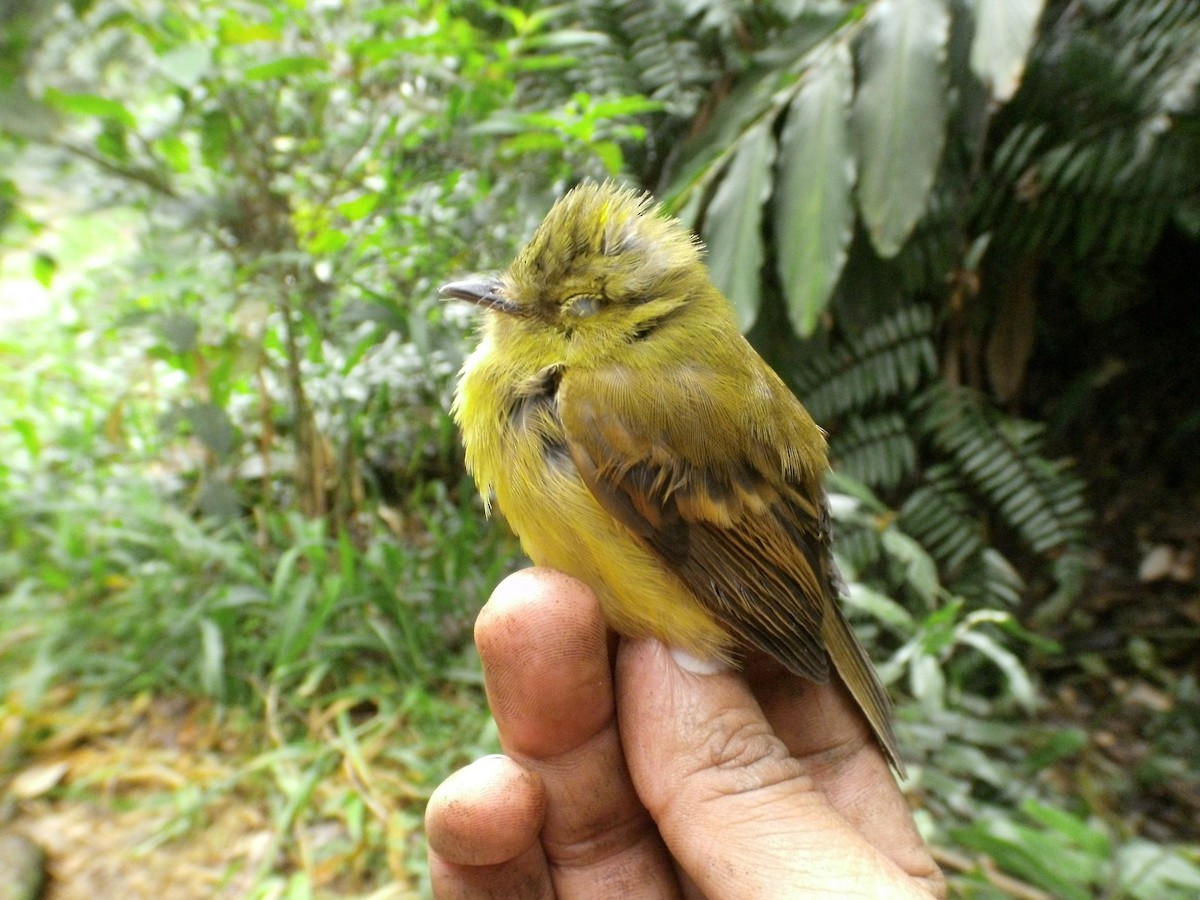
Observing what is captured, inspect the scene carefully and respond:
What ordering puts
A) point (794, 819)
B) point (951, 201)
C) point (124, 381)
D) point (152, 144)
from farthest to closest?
point (124, 381), point (951, 201), point (152, 144), point (794, 819)

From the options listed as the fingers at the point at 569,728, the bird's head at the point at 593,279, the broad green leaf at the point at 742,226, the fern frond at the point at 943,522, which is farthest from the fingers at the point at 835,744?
the fern frond at the point at 943,522

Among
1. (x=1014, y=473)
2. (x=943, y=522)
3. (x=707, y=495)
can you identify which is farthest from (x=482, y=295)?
(x=1014, y=473)

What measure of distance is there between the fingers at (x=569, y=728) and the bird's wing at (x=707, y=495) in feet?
0.63

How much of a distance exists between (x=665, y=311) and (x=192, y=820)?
6.85ft

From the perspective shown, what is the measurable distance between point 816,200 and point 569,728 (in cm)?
152

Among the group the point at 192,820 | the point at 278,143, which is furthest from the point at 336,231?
the point at 192,820

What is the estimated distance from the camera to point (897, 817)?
1538mm

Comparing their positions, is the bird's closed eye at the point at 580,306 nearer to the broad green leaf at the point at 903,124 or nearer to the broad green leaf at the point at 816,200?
the broad green leaf at the point at 816,200

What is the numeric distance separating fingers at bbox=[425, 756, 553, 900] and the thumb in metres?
0.20

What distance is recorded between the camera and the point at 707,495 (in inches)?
57.2

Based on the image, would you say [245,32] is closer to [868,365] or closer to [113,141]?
[113,141]

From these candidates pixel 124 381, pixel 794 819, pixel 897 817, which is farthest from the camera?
pixel 124 381

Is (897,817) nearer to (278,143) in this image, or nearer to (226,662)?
(226,662)

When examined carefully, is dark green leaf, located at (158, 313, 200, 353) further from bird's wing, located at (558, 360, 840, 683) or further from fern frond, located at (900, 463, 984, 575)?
fern frond, located at (900, 463, 984, 575)
